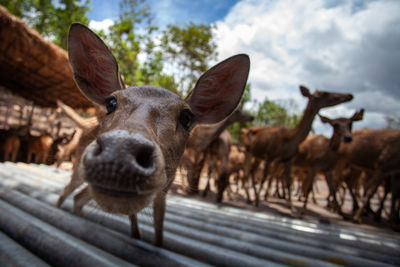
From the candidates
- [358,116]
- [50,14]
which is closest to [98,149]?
[358,116]

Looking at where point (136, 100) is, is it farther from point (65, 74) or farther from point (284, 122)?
point (284, 122)

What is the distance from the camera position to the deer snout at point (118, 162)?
3.48ft

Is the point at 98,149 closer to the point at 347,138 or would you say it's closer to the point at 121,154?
the point at 121,154

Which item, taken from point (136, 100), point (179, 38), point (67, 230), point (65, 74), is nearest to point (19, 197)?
point (67, 230)

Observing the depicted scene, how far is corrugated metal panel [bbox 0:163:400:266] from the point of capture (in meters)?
1.89

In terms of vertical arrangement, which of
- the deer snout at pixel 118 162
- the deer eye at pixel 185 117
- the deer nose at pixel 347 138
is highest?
the deer nose at pixel 347 138

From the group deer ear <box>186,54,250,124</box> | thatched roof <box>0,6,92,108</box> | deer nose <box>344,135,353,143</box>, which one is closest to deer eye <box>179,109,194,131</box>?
deer ear <box>186,54,250,124</box>

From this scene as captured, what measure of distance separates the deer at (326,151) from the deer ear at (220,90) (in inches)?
199

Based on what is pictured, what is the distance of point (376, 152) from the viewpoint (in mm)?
6637

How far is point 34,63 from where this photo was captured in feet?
24.9

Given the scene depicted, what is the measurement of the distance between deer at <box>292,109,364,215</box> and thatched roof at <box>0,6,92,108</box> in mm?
7395

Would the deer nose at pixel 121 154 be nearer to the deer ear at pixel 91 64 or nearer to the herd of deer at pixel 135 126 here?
the herd of deer at pixel 135 126

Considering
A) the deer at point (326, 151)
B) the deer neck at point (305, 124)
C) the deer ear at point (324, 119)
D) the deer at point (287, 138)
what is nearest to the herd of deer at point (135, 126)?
the deer at point (287, 138)

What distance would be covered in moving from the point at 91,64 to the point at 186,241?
2.04 m
